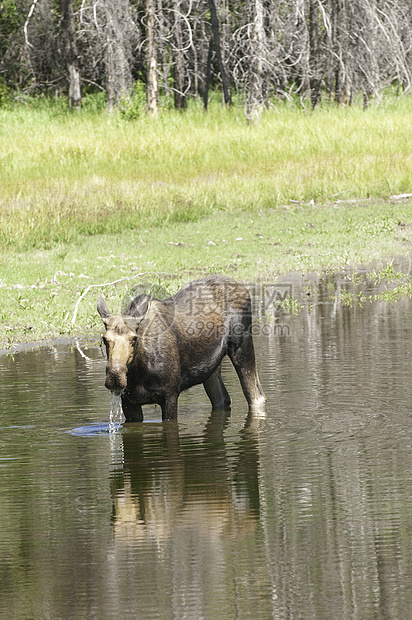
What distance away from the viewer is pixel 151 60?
107 ft

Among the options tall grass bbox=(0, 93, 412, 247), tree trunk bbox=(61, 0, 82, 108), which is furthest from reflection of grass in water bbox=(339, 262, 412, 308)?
tree trunk bbox=(61, 0, 82, 108)

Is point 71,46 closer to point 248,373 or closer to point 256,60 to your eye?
point 256,60

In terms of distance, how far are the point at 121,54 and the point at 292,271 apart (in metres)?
19.7

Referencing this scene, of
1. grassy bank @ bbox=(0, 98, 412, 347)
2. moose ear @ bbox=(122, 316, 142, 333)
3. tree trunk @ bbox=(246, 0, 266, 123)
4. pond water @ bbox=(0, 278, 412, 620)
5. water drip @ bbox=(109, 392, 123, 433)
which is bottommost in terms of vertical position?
pond water @ bbox=(0, 278, 412, 620)

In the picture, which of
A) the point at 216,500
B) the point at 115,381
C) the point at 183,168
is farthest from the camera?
the point at 183,168

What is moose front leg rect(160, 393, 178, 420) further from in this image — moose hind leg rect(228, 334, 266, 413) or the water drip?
moose hind leg rect(228, 334, 266, 413)

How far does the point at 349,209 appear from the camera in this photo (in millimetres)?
22094

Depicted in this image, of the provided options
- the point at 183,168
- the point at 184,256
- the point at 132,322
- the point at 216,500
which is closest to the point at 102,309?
the point at 132,322

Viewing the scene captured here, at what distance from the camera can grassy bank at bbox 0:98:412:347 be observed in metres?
16.8

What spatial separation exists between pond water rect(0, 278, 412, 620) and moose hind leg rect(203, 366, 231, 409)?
108 mm

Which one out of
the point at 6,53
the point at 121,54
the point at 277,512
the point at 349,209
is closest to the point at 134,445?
the point at 277,512

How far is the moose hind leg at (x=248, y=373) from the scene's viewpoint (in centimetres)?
930

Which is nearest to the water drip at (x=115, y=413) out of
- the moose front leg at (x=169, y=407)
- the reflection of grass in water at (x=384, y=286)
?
the moose front leg at (x=169, y=407)

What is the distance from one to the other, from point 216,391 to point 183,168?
→ 597 inches
